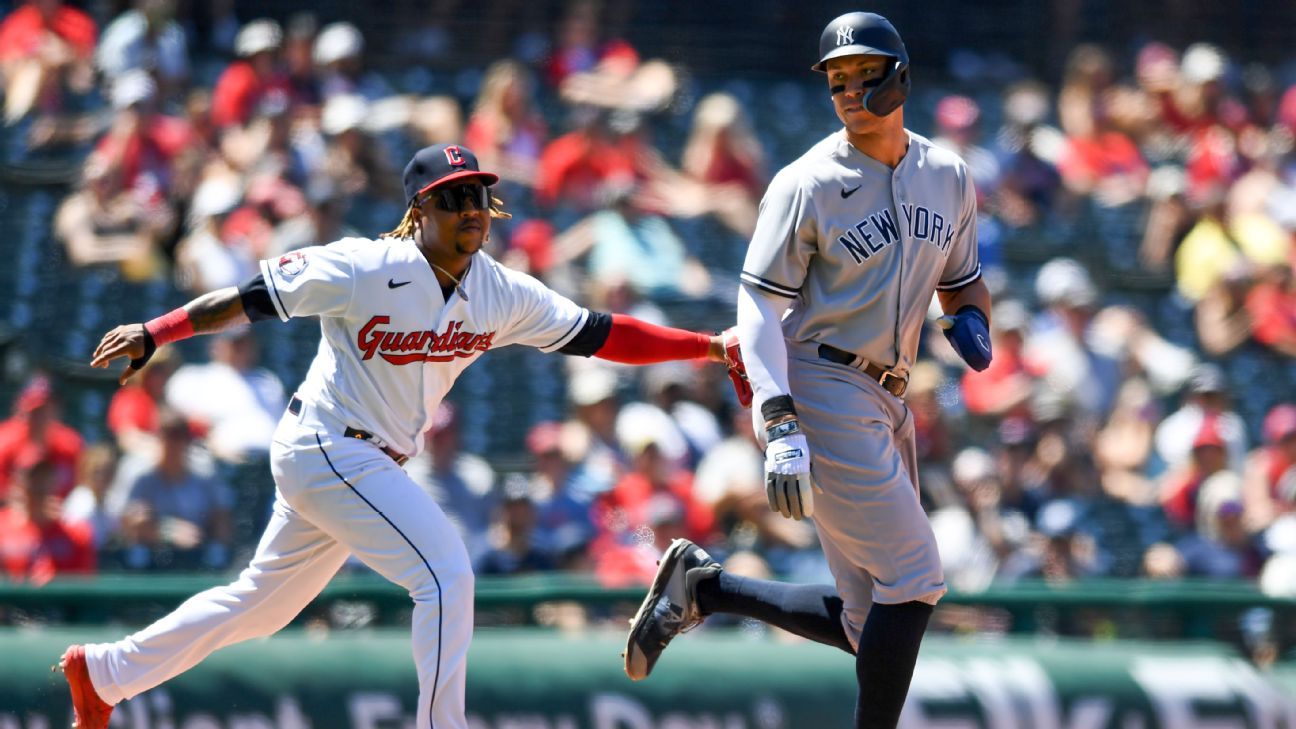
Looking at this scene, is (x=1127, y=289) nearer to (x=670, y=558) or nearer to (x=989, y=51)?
(x=989, y=51)

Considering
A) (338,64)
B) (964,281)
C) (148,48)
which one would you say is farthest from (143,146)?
(964,281)

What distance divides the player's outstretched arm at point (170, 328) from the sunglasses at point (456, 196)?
0.59 metres

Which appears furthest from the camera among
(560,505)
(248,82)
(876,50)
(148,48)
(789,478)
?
(148,48)

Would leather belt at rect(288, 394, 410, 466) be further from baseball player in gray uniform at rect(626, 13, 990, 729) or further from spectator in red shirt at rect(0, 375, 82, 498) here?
spectator in red shirt at rect(0, 375, 82, 498)

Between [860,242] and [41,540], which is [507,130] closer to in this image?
[41,540]

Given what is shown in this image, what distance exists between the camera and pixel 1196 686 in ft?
23.4

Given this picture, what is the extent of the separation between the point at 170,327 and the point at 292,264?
0.36 metres

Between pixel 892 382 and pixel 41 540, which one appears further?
pixel 41 540

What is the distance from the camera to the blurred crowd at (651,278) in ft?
26.7

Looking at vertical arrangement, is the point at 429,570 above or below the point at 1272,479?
below

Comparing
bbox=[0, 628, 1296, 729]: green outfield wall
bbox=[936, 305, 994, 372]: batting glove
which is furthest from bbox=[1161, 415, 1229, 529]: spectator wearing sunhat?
bbox=[936, 305, 994, 372]: batting glove

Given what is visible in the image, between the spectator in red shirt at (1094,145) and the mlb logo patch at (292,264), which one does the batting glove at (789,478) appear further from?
the spectator in red shirt at (1094,145)

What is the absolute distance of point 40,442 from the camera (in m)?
8.21

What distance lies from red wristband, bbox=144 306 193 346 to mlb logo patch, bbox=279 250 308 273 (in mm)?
282
